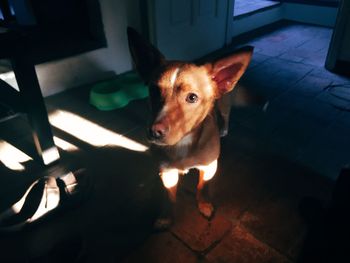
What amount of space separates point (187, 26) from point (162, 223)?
325cm

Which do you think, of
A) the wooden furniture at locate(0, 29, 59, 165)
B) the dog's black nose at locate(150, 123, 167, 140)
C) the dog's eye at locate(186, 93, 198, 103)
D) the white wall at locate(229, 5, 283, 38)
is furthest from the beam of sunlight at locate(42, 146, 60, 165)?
the white wall at locate(229, 5, 283, 38)

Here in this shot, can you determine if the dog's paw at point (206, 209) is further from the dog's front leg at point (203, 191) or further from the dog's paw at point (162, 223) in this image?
the dog's paw at point (162, 223)

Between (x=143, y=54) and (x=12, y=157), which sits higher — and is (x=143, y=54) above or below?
above

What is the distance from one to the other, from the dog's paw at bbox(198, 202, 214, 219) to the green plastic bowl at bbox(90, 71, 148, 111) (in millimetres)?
1801

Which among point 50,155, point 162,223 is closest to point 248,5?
point 50,155

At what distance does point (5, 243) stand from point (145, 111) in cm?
190

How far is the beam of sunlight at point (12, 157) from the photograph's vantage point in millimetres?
2566

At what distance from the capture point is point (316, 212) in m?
2.04

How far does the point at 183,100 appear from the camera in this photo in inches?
58.9

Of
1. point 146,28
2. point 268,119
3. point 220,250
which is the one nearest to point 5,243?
point 220,250

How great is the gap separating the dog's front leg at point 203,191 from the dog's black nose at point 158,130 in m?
0.52

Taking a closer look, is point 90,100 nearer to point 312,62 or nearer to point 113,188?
point 113,188

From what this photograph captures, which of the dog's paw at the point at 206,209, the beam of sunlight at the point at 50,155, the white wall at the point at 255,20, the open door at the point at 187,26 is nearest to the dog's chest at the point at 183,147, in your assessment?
the dog's paw at the point at 206,209

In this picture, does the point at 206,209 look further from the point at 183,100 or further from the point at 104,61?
the point at 104,61
